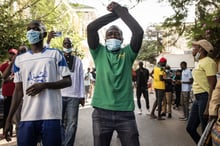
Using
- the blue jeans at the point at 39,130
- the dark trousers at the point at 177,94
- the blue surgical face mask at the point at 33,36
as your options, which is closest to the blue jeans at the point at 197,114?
the blue jeans at the point at 39,130

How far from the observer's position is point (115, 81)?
4.34 meters

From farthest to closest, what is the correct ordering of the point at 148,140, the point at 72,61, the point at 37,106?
the point at 148,140, the point at 72,61, the point at 37,106

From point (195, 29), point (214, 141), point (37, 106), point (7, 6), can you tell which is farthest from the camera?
point (195, 29)

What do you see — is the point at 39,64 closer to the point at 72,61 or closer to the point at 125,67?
the point at 125,67

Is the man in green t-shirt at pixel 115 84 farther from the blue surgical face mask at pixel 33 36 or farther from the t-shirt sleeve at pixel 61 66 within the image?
the blue surgical face mask at pixel 33 36

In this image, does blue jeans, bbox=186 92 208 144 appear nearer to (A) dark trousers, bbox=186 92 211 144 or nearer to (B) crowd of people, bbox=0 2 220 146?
(A) dark trousers, bbox=186 92 211 144

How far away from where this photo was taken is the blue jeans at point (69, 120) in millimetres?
6391

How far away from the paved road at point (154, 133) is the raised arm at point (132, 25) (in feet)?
14.1

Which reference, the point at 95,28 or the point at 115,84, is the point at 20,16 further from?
the point at 115,84

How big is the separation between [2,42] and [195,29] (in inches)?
202

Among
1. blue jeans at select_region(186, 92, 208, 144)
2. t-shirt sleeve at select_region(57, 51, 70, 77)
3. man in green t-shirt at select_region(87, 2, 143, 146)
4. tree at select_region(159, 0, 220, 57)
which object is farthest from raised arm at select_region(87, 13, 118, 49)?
tree at select_region(159, 0, 220, 57)

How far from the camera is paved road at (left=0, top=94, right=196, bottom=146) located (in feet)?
28.4

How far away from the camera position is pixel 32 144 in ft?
13.6

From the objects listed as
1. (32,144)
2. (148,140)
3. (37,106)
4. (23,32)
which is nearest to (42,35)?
(37,106)
